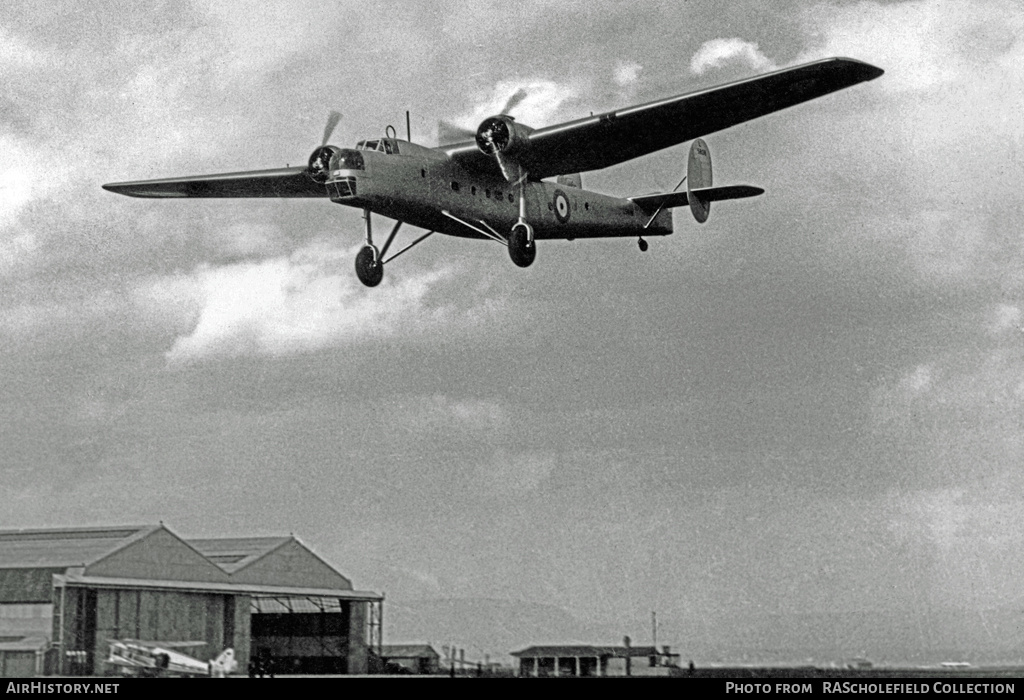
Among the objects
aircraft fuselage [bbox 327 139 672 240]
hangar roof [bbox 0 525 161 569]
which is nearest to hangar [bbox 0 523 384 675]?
hangar roof [bbox 0 525 161 569]

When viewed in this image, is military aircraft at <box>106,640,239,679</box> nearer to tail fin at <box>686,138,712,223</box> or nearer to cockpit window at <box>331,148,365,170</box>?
cockpit window at <box>331,148,365,170</box>

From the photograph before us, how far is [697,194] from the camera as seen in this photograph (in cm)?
1426

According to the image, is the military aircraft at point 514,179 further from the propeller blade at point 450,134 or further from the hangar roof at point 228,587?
the hangar roof at point 228,587

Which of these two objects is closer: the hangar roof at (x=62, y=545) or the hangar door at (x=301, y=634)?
the hangar roof at (x=62, y=545)

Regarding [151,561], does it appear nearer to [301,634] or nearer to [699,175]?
[301,634]

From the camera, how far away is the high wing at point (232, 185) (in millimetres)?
14344

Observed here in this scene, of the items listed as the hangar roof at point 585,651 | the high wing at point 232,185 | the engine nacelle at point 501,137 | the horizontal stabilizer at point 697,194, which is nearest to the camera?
the engine nacelle at point 501,137

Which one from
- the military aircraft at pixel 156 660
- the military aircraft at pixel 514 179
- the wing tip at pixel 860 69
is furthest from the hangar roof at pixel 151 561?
the wing tip at pixel 860 69

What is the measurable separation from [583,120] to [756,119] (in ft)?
6.09

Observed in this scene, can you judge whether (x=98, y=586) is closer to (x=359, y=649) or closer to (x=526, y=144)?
(x=359, y=649)

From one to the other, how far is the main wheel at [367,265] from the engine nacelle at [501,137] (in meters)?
1.75

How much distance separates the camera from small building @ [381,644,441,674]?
1496 cm

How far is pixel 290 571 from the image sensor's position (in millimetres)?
15453

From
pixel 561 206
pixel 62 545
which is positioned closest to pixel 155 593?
pixel 62 545
